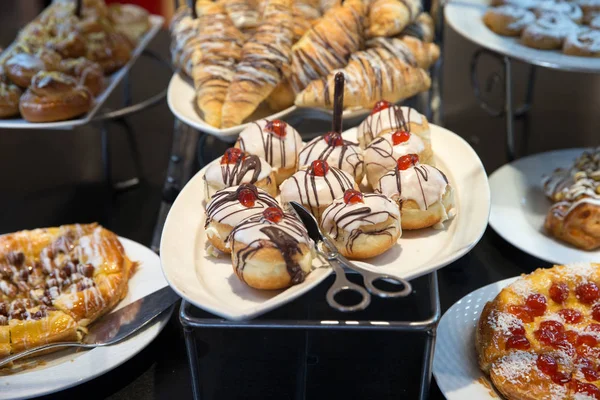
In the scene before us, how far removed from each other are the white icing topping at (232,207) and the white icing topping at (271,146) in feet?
0.39

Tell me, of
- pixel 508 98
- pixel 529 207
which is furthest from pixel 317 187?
pixel 508 98

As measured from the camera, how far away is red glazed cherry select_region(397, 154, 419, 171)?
3.35 ft

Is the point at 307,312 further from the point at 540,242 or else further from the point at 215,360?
the point at 540,242

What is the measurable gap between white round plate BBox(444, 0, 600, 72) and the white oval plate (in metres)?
0.32

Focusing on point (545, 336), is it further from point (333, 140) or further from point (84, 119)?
point (84, 119)

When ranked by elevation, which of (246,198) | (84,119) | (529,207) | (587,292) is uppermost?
(246,198)

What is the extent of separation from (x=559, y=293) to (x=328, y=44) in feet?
2.20

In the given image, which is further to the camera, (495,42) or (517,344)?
(495,42)

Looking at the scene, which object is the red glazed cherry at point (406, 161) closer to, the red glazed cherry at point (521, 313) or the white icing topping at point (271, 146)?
the white icing topping at point (271, 146)

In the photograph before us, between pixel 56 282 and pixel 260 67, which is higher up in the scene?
pixel 260 67

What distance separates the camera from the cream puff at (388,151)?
1067 mm

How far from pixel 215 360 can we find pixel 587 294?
644mm

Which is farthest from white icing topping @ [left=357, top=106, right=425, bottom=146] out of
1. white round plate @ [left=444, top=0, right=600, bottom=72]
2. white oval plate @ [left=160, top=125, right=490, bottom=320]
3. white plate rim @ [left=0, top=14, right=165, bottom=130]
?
white plate rim @ [left=0, top=14, right=165, bottom=130]

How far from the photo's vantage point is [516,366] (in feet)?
3.27
